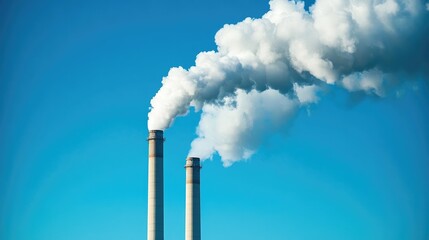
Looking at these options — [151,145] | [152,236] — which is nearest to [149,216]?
[152,236]

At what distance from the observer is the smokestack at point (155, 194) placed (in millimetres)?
57281

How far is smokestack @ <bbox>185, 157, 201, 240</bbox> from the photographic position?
6234cm

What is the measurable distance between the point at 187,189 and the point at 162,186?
5.07m

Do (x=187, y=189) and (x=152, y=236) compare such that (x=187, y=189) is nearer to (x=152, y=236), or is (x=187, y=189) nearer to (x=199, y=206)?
(x=199, y=206)

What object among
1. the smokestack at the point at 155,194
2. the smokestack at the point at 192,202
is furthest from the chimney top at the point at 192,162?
the smokestack at the point at 155,194

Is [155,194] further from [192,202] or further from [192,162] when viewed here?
[192,162]

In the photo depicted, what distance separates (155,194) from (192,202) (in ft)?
18.8

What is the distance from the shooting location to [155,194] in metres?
57.3

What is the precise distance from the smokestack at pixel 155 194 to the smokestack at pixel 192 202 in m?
4.93

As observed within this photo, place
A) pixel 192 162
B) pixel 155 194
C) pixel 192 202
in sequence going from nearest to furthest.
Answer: pixel 155 194
pixel 192 202
pixel 192 162

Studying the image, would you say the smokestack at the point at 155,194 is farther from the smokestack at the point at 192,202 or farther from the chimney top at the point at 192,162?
the chimney top at the point at 192,162

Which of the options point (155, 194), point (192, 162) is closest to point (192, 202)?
point (192, 162)

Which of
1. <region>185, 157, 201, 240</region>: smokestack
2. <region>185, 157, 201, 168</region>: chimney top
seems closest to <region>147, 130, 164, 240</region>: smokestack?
<region>185, 157, 201, 240</region>: smokestack

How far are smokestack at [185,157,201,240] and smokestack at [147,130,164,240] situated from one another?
4929 mm
